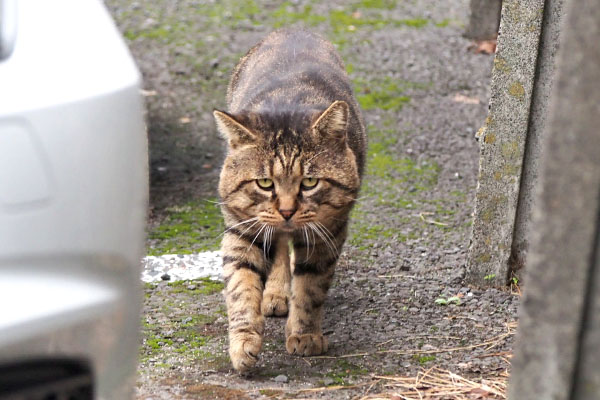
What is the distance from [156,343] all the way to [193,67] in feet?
15.3

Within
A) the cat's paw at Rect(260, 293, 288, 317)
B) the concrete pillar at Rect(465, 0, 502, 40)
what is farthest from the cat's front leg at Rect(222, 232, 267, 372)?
the concrete pillar at Rect(465, 0, 502, 40)

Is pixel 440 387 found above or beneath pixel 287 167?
beneath

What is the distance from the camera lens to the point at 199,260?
5.11m

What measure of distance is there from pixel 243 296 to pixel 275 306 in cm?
72

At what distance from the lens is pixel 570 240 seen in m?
1.99

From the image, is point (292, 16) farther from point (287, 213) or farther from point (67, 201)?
point (67, 201)

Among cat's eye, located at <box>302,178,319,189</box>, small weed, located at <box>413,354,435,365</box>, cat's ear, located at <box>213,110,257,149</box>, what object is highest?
cat's ear, located at <box>213,110,257,149</box>

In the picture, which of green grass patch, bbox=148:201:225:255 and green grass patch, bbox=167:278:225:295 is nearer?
green grass patch, bbox=167:278:225:295

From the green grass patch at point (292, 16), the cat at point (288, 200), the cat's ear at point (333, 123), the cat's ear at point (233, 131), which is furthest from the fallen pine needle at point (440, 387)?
the green grass patch at point (292, 16)

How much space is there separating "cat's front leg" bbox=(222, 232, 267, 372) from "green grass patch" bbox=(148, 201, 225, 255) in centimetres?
137

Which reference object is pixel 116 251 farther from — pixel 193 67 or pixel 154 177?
pixel 193 67

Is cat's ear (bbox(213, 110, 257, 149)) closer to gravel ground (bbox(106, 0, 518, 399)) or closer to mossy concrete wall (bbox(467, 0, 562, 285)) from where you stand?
gravel ground (bbox(106, 0, 518, 399))

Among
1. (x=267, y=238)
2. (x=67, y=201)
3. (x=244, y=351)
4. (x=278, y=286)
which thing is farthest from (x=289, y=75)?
(x=67, y=201)

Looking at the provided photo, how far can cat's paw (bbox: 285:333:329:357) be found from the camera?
3.94 meters
